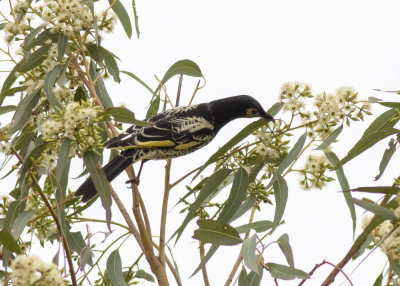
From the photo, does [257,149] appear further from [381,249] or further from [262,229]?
[381,249]

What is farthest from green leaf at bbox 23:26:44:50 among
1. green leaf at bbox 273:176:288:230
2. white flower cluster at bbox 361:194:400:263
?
white flower cluster at bbox 361:194:400:263

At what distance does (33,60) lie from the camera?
2.56 meters

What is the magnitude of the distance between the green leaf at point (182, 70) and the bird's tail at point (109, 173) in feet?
1.06

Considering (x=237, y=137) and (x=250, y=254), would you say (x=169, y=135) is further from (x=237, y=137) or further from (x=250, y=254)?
(x=250, y=254)

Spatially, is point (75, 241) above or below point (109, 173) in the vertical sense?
below

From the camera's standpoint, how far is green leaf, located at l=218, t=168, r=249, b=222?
7.79 feet

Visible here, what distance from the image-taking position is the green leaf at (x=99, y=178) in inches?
81.5

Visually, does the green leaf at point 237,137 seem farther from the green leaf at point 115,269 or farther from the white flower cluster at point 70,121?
the white flower cluster at point 70,121

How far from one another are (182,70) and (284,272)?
0.94m

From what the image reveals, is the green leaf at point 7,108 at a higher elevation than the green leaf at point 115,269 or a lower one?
higher

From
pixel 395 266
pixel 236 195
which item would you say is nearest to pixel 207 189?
pixel 236 195

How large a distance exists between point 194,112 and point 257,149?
0.58 metres

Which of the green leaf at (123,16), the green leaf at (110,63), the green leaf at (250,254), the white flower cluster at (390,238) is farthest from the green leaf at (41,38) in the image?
the white flower cluster at (390,238)

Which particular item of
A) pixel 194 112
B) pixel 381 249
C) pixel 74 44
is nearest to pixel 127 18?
pixel 74 44
